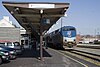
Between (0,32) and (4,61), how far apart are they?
3292 centimetres

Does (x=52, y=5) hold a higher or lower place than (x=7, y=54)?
higher

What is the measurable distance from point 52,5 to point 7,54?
528cm

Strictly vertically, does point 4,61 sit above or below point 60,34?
below

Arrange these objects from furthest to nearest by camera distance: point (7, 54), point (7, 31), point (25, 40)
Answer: point (25, 40)
point (7, 31)
point (7, 54)

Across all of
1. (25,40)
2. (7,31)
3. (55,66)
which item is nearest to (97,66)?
(55,66)

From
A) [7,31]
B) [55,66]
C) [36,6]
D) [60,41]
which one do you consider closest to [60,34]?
[60,41]

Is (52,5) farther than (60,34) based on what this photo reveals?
No

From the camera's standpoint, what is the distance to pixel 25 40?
58.1 m

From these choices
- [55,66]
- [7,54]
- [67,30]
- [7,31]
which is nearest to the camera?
[55,66]

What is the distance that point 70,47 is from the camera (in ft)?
143

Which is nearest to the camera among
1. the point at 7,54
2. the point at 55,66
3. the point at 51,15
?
the point at 55,66

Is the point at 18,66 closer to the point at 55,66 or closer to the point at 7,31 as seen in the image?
the point at 55,66

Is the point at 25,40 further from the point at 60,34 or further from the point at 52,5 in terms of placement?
the point at 52,5

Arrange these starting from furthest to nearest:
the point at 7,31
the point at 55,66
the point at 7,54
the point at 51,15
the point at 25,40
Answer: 1. the point at 25,40
2. the point at 7,31
3. the point at 51,15
4. the point at 7,54
5. the point at 55,66
